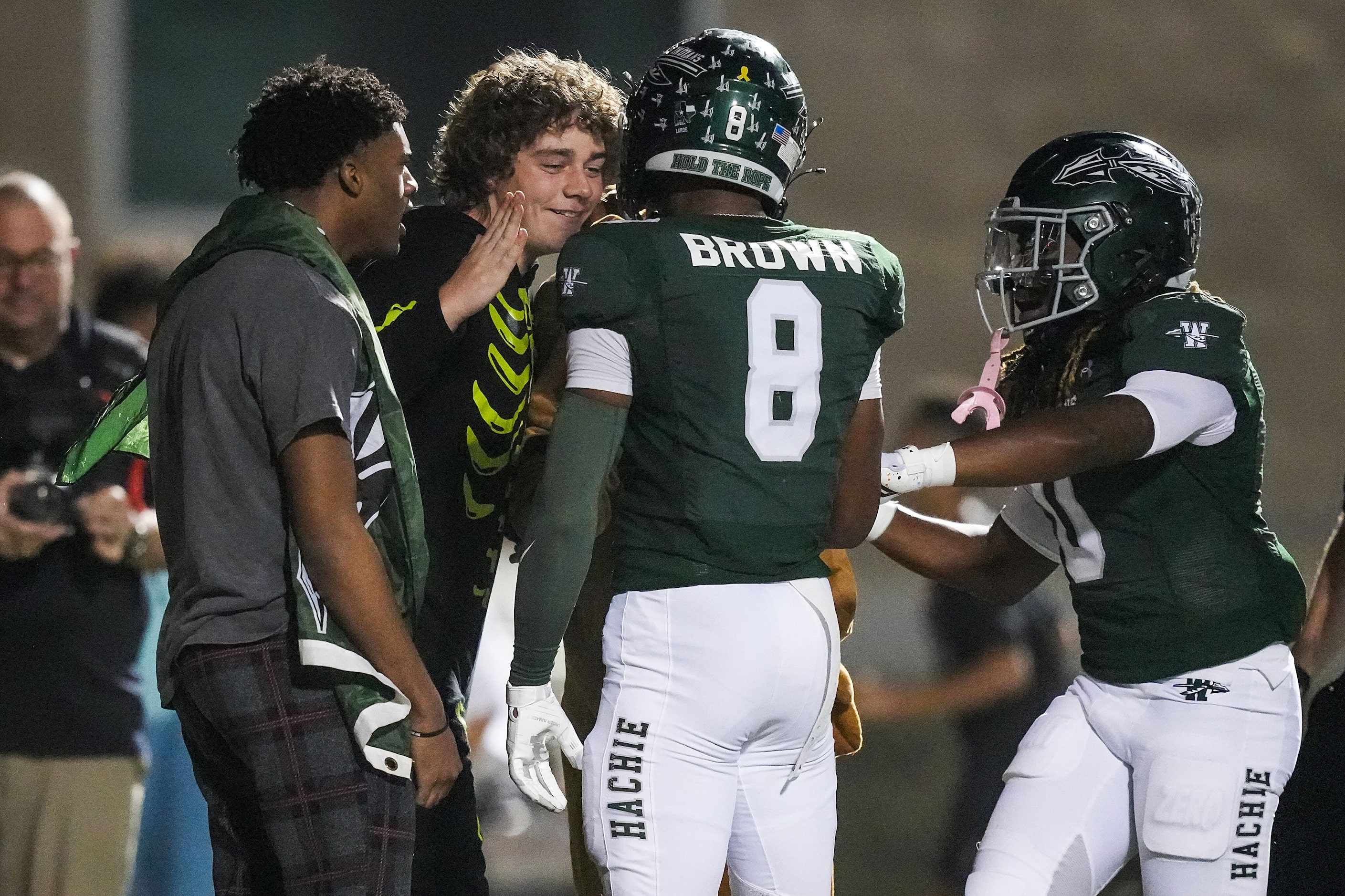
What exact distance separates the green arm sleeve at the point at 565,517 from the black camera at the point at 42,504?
A: 1.61 metres

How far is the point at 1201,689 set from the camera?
2281mm

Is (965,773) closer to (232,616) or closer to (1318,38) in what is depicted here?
(232,616)

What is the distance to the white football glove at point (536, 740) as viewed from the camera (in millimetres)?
2057

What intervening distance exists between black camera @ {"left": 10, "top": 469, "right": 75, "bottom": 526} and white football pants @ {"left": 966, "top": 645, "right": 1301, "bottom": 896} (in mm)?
2027

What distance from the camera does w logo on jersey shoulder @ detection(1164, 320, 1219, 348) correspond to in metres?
2.25

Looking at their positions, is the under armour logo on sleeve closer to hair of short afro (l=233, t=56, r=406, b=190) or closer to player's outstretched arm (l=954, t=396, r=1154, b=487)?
hair of short afro (l=233, t=56, r=406, b=190)

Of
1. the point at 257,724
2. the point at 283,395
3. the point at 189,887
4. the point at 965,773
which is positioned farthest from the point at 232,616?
the point at 965,773

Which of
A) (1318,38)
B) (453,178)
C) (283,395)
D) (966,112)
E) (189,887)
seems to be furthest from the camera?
(1318,38)

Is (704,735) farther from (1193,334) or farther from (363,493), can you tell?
(1193,334)

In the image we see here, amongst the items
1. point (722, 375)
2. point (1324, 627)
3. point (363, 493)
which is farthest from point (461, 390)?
point (1324, 627)

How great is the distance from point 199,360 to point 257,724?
47 cm

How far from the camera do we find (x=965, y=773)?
12.9 feet

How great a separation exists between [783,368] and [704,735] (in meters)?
0.48

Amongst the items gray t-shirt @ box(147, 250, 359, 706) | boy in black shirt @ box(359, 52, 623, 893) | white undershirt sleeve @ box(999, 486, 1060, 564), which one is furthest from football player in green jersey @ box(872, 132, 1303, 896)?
gray t-shirt @ box(147, 250, 359, 706)
